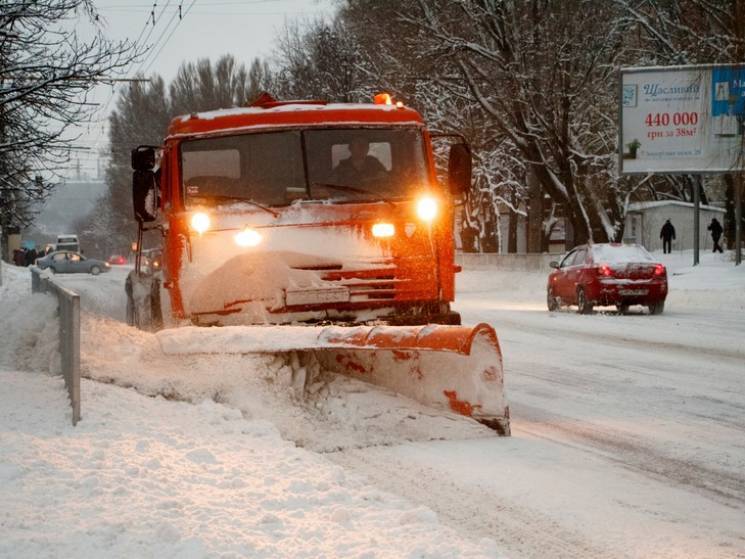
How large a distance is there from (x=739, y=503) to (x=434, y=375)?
104 inches

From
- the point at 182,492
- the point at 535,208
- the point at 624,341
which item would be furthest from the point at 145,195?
the point at 535,208

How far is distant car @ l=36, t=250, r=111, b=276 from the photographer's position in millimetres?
64688

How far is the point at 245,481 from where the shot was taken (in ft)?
19.4

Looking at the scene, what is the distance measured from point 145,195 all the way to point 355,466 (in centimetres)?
446

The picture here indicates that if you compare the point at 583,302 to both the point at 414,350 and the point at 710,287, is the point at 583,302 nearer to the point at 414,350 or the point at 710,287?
the point at 710,287

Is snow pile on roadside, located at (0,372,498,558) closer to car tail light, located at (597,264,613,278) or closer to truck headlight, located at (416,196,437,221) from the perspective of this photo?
truck headlight, located at (416,196,437,221)

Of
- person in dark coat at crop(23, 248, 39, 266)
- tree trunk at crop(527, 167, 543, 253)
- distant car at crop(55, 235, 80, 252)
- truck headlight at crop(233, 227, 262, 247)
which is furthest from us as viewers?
distant car at crop(55, 235, 80, 252)

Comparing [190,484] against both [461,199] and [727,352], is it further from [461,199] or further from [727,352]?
[727,352]

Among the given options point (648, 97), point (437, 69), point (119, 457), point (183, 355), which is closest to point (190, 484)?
point (119, 457)

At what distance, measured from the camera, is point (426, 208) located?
380 inches

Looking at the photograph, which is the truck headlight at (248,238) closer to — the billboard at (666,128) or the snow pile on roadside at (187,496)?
the snow pile on roadside at (187,496)

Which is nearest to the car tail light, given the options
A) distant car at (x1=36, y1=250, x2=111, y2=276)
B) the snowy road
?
the snowy road

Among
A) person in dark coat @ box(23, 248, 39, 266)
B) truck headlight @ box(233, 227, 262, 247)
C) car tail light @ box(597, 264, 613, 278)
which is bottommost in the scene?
person in dark coat @ box(23, 248, 39, 266)

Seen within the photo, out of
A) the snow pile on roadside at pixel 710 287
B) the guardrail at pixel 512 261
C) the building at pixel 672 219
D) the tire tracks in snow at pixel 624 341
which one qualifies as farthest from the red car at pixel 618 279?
the building at pixel 672 219
